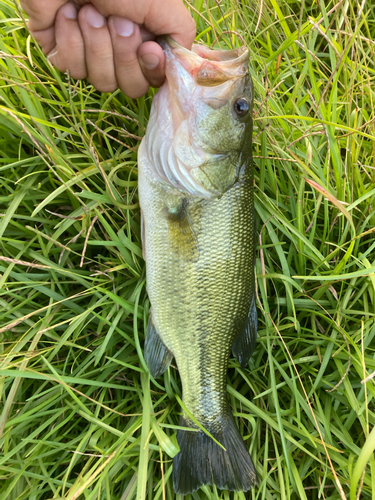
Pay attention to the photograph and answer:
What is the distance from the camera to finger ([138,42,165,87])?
3.80 feet

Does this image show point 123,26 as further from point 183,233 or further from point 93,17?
point 183,233

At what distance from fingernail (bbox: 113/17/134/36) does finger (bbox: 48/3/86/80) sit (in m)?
0.15

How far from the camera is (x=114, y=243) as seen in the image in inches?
57.7

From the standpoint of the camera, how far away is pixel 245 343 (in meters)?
1.55

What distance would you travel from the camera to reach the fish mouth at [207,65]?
1.18m

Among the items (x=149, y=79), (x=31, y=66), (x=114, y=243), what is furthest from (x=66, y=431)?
(x=31, y=66)

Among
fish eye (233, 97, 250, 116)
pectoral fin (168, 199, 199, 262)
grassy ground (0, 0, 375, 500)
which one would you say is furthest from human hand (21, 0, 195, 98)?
pectoral fin (168, 199, 199, 262)

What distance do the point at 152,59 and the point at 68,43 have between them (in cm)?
33

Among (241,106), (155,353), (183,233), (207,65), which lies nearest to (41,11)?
(207,65)

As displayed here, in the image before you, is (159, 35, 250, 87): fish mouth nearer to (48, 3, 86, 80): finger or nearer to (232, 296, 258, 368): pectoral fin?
(48, 3, 86, 80): finger

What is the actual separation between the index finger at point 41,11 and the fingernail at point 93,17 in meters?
0.10

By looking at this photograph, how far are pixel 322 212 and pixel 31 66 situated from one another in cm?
174

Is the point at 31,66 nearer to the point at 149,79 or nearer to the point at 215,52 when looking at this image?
the point at 149,79

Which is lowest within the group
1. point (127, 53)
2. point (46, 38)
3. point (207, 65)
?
point (207, 65)
